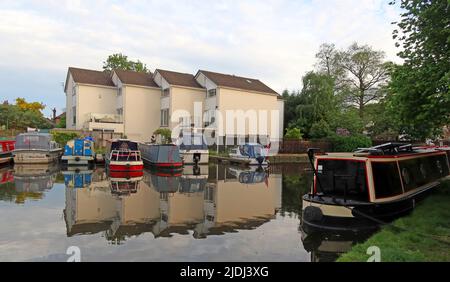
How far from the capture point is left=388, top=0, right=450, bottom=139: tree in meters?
9.49

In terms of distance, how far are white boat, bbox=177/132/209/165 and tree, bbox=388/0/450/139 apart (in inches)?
732

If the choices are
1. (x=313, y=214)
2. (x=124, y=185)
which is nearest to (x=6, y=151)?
(x=124, y=185)

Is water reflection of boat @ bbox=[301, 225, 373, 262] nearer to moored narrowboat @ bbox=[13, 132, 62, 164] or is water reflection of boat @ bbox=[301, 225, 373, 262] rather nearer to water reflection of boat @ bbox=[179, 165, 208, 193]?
water reflection of boat @ bbox=[179, 165, 208, 193]

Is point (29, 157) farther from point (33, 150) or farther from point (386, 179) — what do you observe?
point (386, 179)

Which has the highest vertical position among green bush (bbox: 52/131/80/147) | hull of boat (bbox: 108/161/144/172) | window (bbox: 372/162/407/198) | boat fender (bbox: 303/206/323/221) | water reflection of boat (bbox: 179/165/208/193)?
green bush (bbox: 52/131/80/147)

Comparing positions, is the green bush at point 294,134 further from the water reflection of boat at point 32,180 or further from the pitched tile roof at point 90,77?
the water reflection of boat at point 32,180

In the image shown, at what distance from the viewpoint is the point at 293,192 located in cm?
1706

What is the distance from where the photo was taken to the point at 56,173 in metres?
22.0

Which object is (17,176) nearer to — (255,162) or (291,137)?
(255,162)

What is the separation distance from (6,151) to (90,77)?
50.2ft

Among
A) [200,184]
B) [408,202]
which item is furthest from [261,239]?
[200,184]

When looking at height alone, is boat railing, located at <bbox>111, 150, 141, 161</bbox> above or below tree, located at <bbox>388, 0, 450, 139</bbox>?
below

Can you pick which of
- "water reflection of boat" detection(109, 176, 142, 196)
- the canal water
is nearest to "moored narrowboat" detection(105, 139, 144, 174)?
"water reflection of boat" detection(109, 176, 142, 196)

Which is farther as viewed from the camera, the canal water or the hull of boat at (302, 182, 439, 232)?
the hull of boat at (302, 182, 439, 232)
